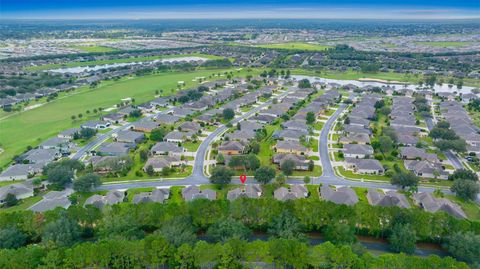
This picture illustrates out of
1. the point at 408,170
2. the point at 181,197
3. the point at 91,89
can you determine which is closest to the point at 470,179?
the point at 408,170

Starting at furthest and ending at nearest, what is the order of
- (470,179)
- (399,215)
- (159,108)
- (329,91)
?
(329,91) → (159,108) → (470,179) → (399,215)

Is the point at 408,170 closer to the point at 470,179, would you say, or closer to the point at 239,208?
the point at 470,179

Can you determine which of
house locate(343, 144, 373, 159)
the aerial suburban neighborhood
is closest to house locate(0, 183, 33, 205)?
the aerial suburban neighborhood

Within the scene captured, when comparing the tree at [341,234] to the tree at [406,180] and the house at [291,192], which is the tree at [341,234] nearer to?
the house at [291,192]

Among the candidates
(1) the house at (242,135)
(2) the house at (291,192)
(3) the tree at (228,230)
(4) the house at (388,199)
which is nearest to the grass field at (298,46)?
(1) the house at (242,135)

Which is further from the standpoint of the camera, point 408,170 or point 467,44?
point 467,44

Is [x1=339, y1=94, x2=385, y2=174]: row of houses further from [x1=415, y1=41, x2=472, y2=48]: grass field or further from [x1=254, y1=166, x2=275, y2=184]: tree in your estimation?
[x1=415, y1=41, x2=472, y2=48]: grass field

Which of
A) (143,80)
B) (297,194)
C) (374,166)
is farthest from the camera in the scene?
(143,80)
